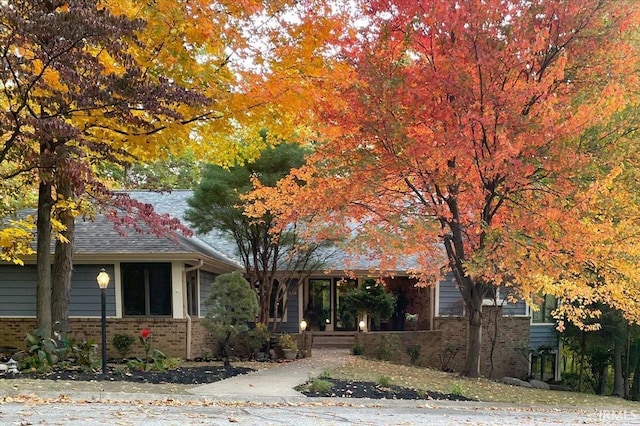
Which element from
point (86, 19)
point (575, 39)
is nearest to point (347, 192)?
point (575, 39)

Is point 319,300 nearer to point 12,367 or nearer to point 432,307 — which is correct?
point 432,307

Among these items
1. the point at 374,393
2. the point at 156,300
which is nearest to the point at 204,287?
the point at 156,300

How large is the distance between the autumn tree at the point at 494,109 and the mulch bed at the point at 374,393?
7.28ft

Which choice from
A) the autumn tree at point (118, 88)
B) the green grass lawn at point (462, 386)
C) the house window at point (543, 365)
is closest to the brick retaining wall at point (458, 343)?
the house window at point (543, 365)

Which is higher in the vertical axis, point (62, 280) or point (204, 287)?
point (62, 280)

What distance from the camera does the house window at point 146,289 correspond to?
13.6m

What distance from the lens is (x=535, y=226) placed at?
9.18 metres

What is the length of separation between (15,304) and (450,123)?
1156cm

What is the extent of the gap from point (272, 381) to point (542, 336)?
1210cm

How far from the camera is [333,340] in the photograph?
57.5 feet

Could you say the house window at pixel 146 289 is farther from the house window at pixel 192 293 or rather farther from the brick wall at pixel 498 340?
the brick wall at pixel 498 340

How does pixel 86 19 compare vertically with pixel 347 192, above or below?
above

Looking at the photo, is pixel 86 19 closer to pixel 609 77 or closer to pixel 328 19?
pixel 328 19

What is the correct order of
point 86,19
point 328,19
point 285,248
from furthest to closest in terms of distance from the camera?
point 285,248 < point 328,19 < point 86,19
